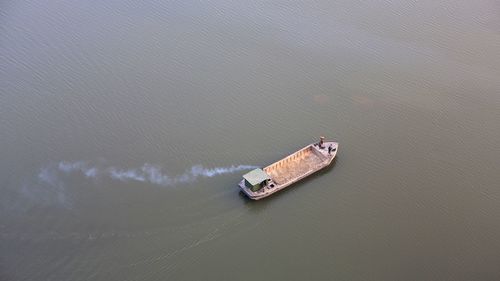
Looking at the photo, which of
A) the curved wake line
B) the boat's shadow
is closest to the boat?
the boat's shadow

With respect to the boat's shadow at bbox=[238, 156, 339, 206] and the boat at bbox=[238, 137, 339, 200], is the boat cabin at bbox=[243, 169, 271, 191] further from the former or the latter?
the boat's shadow at bbox=[238, 156, 339, 206]

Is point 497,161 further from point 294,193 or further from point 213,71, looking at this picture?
point 213,71

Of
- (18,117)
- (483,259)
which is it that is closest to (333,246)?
(483,259)

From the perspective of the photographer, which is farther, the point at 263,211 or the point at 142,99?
the point at 142,99

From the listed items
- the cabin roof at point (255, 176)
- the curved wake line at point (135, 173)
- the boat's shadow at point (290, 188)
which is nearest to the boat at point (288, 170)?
the cabin roof at point (255, 176)

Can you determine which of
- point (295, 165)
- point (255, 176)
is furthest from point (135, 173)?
point (295, 165)

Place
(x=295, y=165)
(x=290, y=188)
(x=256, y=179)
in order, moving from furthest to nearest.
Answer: (x=295, y=165) → (x=290, y=188) → (x=256, y=179)

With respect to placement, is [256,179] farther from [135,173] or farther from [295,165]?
[135,173]

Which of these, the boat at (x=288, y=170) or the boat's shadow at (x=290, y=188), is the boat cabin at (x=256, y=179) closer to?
the boat at (x=288, y=170)
